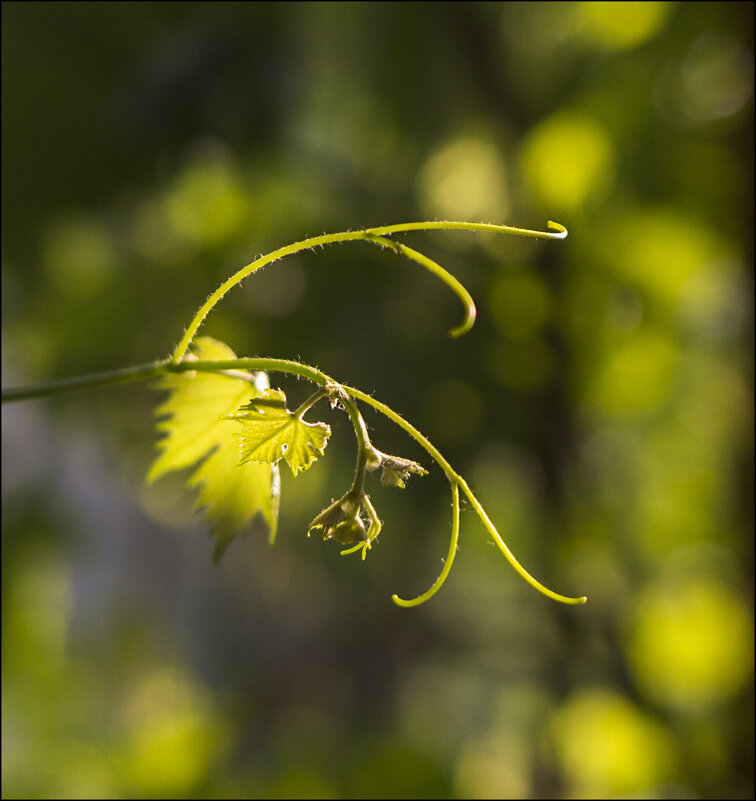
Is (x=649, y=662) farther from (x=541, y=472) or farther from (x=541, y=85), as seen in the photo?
(x=541, y=85)

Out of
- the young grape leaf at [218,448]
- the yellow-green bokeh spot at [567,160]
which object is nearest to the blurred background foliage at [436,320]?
the yellow-green bokeh spot at [567,160]

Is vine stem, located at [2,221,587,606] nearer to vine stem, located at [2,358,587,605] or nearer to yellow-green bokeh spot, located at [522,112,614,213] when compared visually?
vine stem, located at [2,358,587,605]

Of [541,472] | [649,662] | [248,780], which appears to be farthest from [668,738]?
[248,780]

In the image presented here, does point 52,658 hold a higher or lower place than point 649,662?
lower

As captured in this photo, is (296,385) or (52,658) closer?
(296,385)

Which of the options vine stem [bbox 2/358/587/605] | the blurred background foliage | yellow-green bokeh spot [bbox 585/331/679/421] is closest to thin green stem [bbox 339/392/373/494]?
vine stem [bbox 2/358/587/605]

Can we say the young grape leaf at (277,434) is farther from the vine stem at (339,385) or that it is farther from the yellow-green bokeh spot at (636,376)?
the yellow-green bokeh spot at (636,376)

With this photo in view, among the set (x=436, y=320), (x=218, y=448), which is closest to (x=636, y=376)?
(x=436, y=320)
